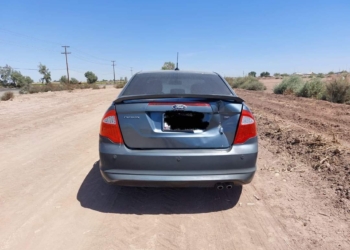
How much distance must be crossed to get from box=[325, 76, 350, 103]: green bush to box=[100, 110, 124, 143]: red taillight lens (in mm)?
16269

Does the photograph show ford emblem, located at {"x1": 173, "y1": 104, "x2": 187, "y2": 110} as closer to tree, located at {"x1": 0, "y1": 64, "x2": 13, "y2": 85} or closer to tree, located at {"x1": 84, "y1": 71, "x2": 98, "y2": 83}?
tree, located at {"x1": 0, "y1": 64, "x2": 13, "y2": 85}

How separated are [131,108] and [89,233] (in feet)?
4.40

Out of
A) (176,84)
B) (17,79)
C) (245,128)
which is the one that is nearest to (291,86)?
(176,84)

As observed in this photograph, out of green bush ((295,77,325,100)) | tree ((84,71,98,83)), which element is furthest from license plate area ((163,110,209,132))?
tree ((84,71,98,83))

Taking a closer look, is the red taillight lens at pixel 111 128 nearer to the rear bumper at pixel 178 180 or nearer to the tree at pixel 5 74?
the rear bumper at pixel 178 180

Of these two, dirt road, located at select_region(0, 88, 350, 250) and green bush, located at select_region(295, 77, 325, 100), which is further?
green bush, located at select_region(295, 77, 325, 100)

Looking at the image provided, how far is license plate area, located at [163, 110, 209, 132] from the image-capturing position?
2.74m

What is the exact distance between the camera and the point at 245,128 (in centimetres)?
280

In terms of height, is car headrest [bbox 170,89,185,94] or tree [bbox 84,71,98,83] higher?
car headrest [bbox 170,89,185,94]

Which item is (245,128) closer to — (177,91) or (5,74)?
(177,91)

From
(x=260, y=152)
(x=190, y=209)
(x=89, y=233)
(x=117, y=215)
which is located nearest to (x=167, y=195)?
(x=190, y=209)

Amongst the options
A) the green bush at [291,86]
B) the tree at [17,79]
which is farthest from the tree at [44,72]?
the green bush at [291,86]

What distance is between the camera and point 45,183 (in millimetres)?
3801

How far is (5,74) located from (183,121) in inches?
3746
